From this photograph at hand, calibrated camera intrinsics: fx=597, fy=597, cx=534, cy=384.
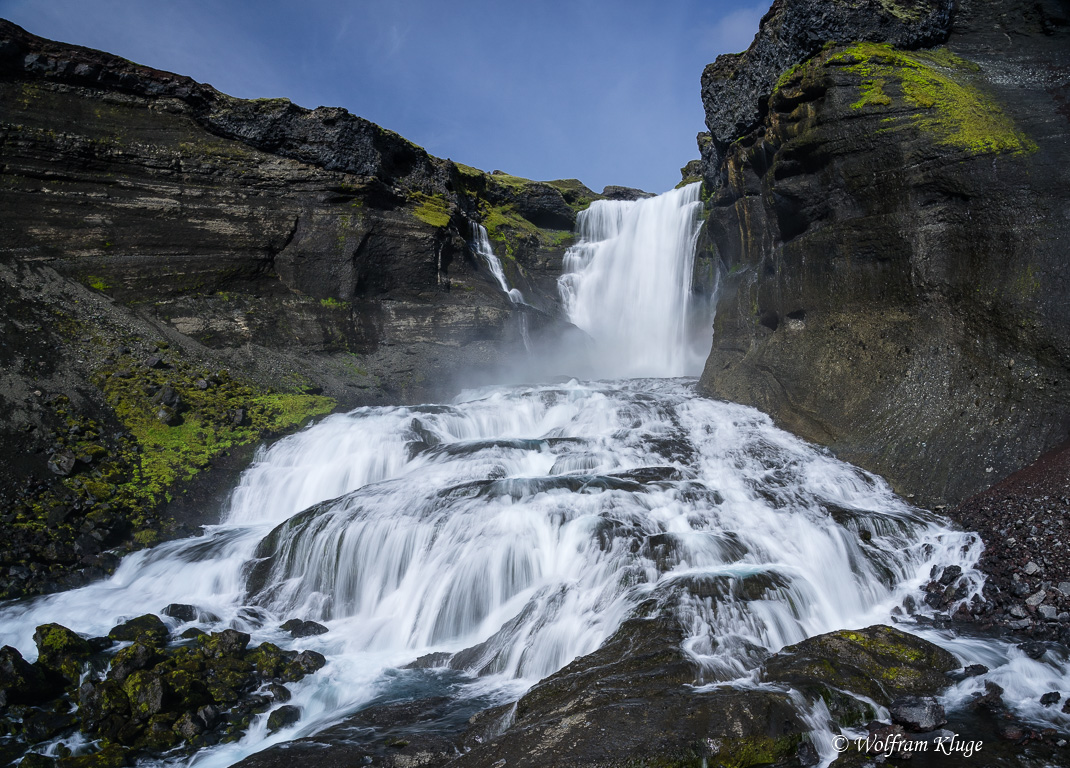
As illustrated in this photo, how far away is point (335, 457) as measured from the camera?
50.3 feet

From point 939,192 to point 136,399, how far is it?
1991 cm

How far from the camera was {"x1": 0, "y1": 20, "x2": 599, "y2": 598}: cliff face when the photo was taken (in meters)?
13.5

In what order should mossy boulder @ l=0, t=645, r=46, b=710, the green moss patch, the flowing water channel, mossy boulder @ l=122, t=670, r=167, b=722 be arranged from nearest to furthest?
1. mossy boulder @ l=122, t=670, r=167, b=722
2. mossy boulder @ l=0, t=645, r=46, b=710
3. the flowing water channel
4. the green moss patch

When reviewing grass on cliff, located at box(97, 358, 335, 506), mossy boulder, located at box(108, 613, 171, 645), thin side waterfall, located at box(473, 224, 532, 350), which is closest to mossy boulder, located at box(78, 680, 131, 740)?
mossy boulder, located at box(108, 613, 171, 645)

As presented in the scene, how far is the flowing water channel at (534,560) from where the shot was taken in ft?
25.3

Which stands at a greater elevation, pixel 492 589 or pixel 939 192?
pixel 939 192

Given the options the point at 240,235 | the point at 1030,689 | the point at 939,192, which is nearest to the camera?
the point at 1030,689

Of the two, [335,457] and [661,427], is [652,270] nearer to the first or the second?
[661,427]

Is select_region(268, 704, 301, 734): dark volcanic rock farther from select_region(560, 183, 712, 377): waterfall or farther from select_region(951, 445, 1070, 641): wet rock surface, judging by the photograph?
select_region(560, 183, 712, 377): waterfall

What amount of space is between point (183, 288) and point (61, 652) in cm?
1545

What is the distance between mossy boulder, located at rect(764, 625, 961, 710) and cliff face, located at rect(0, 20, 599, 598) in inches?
471

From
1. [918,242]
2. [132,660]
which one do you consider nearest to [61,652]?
[132,660]

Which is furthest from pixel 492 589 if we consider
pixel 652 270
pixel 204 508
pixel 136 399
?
pixel 652 270

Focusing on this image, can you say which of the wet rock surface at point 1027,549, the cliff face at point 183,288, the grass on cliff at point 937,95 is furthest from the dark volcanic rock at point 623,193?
the wet rock surface at point 1027,549
